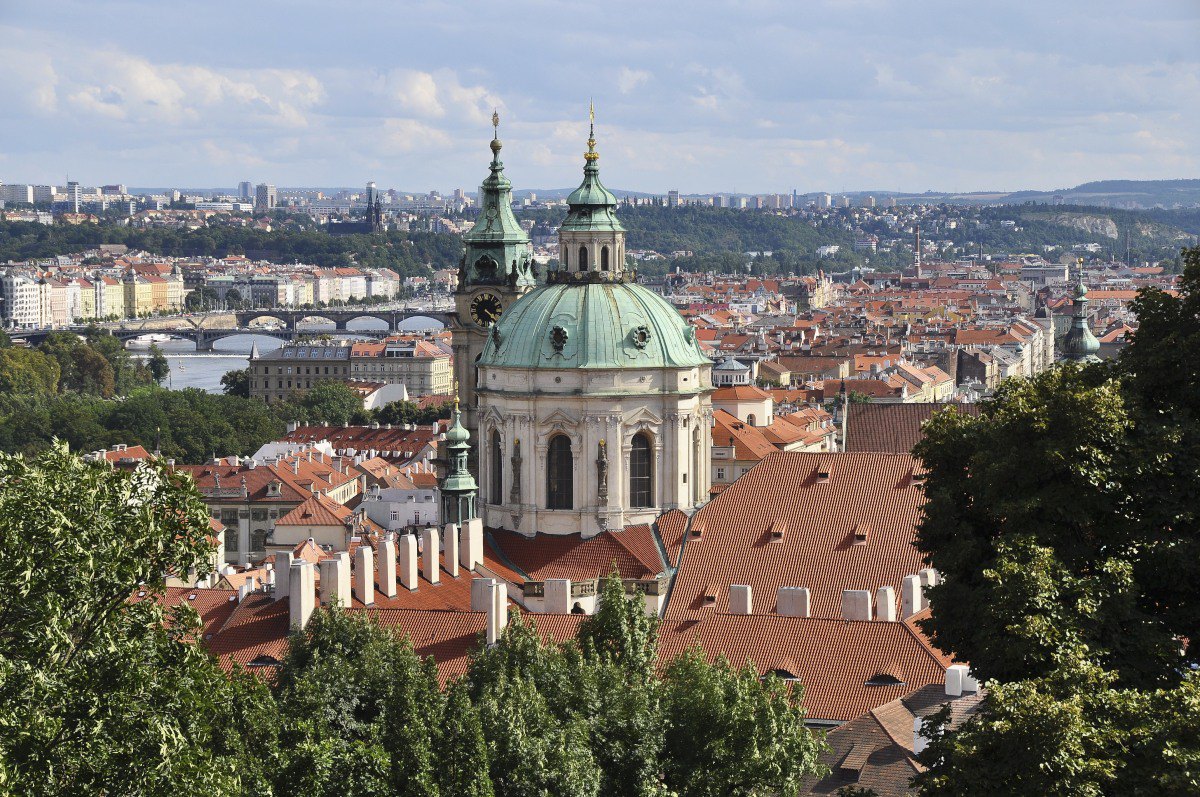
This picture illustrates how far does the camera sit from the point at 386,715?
2973cm

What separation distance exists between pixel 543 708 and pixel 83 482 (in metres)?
8.22

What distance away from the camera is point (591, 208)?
50.8 meters

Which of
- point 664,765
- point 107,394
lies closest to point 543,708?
point 664,765

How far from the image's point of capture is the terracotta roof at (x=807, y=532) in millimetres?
Answer: 45000

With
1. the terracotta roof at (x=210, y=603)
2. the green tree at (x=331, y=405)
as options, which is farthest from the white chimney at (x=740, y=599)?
the green tree at (x=331, y=405)

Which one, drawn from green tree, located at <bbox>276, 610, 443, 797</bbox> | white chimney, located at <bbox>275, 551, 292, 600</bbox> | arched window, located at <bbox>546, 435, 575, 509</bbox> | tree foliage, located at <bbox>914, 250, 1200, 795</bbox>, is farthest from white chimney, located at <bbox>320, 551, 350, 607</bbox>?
tree foliage, located at <bbox>914, 250, 1200, 795</bbox>

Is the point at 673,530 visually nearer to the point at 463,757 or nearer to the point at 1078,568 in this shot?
the point at 463,757

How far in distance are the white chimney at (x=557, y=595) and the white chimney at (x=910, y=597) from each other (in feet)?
20.7

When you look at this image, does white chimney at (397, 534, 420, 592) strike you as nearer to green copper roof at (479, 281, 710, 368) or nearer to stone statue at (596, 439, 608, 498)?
stone statue at (596, 439, 608, 498)

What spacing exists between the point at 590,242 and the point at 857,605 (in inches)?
490

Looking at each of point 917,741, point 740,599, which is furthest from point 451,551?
point 917,741

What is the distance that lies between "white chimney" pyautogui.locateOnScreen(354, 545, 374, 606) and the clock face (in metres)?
18.6

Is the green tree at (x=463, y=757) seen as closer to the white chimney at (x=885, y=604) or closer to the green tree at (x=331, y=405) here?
the white chimney at (x=885, y=604)

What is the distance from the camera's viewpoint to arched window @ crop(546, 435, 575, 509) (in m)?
48.4
